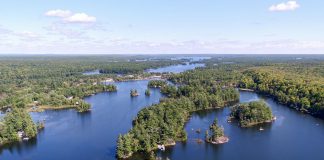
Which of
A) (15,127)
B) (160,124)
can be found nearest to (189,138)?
(160,124)

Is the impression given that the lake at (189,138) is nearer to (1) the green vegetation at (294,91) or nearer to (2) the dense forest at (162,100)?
(2) the dense forest at (162,100)

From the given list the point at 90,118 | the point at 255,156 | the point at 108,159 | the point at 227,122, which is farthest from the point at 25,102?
the point at 255,156

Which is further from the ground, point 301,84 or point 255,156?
point 301,84

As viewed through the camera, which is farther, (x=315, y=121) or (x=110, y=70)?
(x=110, y=70)

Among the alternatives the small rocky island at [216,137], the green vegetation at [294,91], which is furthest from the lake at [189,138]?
the green vegetation at [294,91]

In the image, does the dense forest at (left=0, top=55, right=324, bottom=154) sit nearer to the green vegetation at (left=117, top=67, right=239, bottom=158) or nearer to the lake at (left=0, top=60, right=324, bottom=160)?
the green vegetation at (left=117, top=67, right=239, bottom=158)

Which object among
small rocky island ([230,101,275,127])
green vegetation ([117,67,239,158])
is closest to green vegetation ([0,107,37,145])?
green vegetation ([117,67,239,158])

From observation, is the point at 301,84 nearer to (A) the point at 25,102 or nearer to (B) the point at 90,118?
(B) the point at 90,118
